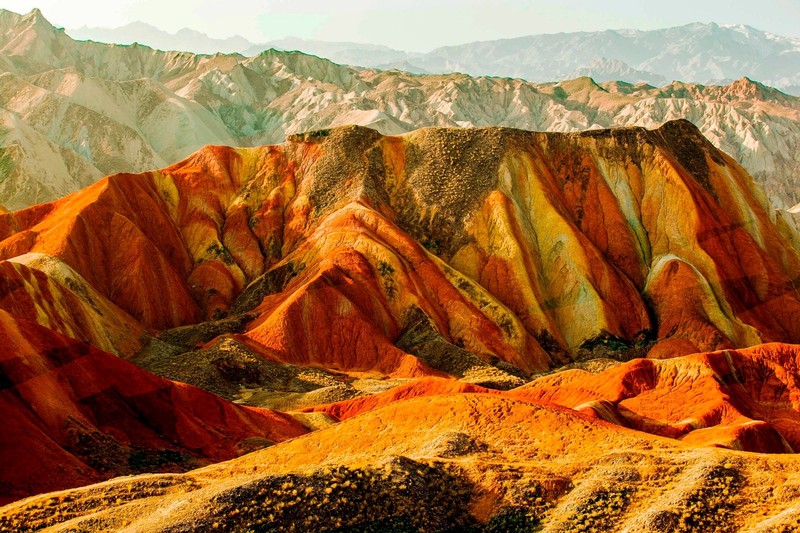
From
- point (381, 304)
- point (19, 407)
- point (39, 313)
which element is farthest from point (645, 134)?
point (19, 407)

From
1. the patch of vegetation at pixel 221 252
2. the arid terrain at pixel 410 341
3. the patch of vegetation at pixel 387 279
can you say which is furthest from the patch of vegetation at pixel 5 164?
the patch of vegetation at pixel 387 279

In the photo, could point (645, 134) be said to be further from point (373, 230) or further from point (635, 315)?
point (373, 230)

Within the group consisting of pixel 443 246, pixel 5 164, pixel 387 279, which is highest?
pixel 5 164

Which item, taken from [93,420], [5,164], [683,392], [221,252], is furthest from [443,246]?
[5,164]

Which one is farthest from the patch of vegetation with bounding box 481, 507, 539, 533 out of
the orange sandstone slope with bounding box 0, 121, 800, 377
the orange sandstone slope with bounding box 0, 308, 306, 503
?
the orange sandstone slope with bounding box 0, 121, 800, 377

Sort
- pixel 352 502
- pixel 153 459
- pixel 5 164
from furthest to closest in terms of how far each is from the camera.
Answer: pixel 5 164
pixel 153 459
pixel 352 502

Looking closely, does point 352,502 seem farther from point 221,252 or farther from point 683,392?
point 221,252
